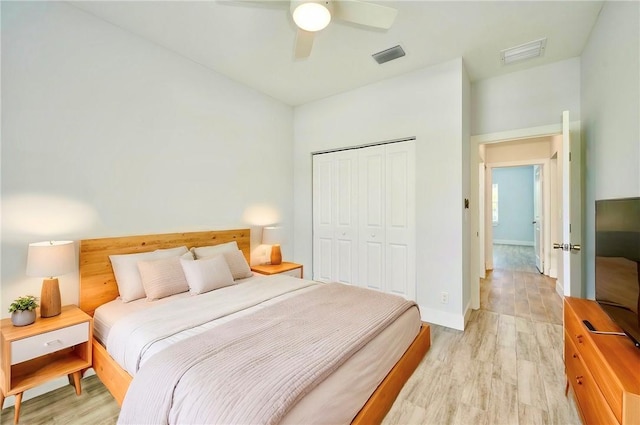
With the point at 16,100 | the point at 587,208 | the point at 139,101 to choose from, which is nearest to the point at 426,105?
the point at 587,208

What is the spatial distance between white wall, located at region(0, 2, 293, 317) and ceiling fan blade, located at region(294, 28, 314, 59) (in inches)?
55.6

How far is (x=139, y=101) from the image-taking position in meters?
2.59

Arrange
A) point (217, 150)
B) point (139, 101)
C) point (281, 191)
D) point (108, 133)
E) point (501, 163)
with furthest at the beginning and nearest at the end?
point (501, 163) → point (281, 191) → point (217, 150) → point (139, 101) → point (108, 133)

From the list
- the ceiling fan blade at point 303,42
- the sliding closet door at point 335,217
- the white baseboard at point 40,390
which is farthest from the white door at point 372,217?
the white baseboard at point 40,390

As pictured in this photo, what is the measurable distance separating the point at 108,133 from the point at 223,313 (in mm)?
1858

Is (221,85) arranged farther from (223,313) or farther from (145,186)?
(223,313)

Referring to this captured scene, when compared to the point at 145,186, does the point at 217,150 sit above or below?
above

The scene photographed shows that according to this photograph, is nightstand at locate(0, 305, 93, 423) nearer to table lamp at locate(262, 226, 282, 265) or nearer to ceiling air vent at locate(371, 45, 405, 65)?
table lamp at locate(262, 226, 282, 265)

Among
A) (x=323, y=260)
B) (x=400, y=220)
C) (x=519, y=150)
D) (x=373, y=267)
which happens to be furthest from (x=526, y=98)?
(x=323, y=260)

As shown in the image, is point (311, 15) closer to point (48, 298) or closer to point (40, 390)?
point (48, 298)

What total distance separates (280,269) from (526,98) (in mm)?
3488

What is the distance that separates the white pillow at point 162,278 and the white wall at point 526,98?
3656 millimetres

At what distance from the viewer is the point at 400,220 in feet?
11.1

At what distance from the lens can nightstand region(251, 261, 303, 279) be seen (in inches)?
134
